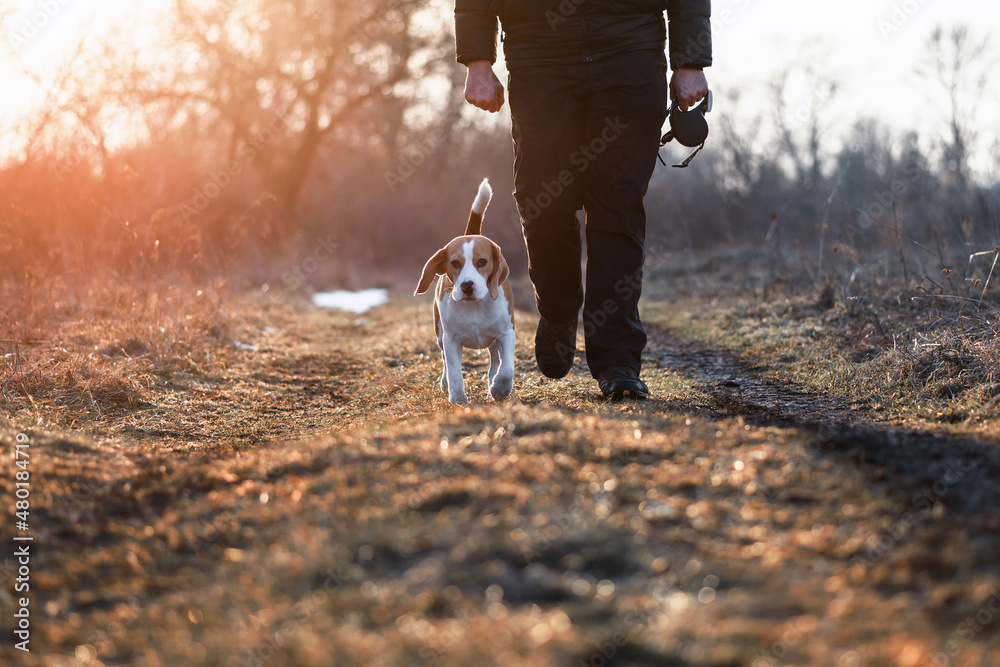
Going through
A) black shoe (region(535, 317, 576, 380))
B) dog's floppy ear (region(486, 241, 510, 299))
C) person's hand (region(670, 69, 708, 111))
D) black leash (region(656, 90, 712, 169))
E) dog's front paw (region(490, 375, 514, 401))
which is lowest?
dog's front paw (region(490, 375, 514, 401))

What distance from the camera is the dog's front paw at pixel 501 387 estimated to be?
4.21 m

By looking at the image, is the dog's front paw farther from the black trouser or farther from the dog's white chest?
the black trouser

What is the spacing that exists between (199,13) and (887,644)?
62.8 ft

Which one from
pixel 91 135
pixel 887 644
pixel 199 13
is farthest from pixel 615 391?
pixel 199 13

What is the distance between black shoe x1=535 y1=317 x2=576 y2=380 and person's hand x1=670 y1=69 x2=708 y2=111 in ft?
4.06

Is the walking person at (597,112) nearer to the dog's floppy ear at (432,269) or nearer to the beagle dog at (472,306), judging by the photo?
the beagle dog at (472,306)

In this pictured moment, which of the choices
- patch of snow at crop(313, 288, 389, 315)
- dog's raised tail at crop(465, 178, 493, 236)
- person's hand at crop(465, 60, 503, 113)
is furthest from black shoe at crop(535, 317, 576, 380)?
patch of snow at crop(313, 288, 389, 315)

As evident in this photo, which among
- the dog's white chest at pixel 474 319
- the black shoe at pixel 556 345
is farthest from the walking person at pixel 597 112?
the dog's white chest at pixel 474 319

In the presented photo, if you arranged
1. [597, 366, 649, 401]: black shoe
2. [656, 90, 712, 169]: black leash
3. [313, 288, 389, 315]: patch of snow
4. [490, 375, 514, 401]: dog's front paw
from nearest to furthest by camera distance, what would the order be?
[597, 366, 649, 401]: black shoe
[656, 90, 712, 169]: black leash
[490, 375, 514, 401]: dog's front paw
[313, 288, 389, 315]: patch of snow

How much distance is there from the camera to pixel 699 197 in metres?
23.1

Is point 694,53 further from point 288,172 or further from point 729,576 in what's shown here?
point 288,172

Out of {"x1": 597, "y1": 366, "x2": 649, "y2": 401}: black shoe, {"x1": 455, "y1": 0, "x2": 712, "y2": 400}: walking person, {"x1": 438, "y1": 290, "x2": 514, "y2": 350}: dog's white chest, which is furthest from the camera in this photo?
{"x1": 438, "y1": 290, "x2": 514, "y2": 350}: dog's white chest

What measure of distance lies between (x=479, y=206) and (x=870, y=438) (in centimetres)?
288

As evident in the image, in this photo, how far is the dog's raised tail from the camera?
15.9 ft
